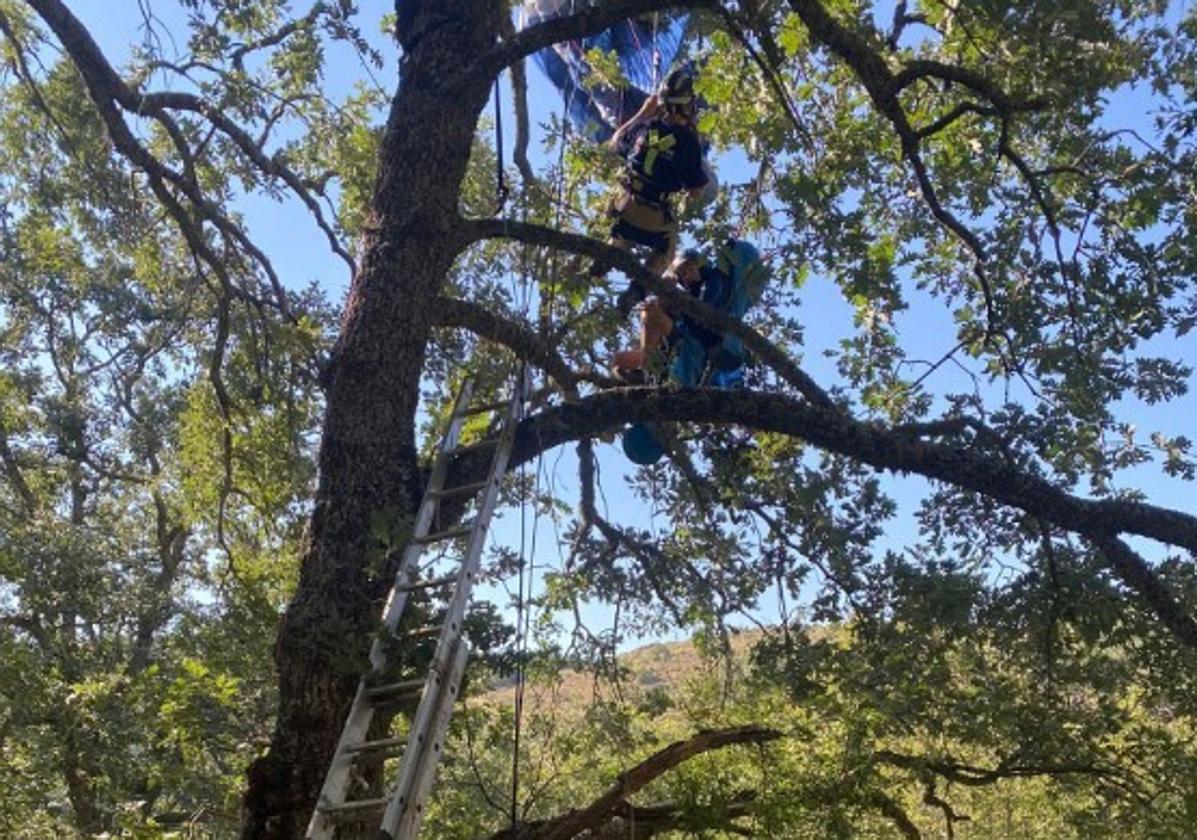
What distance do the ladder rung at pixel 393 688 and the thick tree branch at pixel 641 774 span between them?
1.59m

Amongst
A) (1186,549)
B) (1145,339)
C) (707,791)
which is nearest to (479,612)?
(707,791)

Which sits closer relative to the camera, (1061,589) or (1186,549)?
(1186,549)

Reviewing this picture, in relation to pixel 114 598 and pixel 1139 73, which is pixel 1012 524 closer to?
pixel 1139 73

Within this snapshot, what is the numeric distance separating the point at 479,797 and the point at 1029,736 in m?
3.16

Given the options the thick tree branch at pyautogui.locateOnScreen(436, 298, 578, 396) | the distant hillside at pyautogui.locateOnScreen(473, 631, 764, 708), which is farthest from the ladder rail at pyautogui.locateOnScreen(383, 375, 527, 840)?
the distant hillside at pyautogui.locateOnScreen(473, 631, 764, 708)

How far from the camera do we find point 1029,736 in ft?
16.8

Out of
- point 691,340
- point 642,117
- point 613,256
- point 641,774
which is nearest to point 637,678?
point 641,774

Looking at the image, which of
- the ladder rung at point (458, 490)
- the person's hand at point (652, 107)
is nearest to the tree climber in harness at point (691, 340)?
the person's hand at point (652, 107)

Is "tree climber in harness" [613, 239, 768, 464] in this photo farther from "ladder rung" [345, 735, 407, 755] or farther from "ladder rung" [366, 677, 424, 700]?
"ladder rung" [345, 735, 407, 755]

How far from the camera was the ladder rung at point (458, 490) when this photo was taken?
416 cm

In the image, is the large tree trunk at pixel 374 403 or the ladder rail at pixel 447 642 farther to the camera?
the large tree trunk at pixel 374 403

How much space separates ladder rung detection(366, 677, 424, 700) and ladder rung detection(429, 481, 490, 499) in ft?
2.78

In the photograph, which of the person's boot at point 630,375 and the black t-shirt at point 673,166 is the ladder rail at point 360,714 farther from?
the black t-shirt at point 673,166

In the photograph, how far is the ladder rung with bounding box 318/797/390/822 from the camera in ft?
10.3
